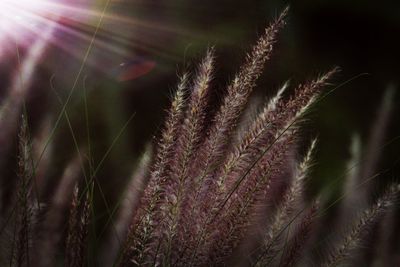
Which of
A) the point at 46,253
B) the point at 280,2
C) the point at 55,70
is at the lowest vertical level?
the point at 46,253

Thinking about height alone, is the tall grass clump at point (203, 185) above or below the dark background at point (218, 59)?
below

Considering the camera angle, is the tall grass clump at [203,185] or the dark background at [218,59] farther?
the dark background at [218,59]

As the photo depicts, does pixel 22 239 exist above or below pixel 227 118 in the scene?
below

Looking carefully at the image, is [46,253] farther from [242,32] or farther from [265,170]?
[242,32]

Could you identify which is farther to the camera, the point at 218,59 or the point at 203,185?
the point at 218,59

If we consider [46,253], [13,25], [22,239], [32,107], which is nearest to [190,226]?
[22,239]

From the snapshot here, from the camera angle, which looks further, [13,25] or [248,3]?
[248,3]

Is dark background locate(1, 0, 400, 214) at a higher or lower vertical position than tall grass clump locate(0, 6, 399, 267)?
higher

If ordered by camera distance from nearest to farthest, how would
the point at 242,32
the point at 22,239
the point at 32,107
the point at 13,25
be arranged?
the point at 22,239 → the point at 13,25 → the point at 32,107 → the point at 242,32

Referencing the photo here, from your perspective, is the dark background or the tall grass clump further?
the dark background

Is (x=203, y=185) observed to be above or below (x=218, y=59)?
below

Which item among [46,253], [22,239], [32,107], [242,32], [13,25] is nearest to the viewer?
[22,239]
